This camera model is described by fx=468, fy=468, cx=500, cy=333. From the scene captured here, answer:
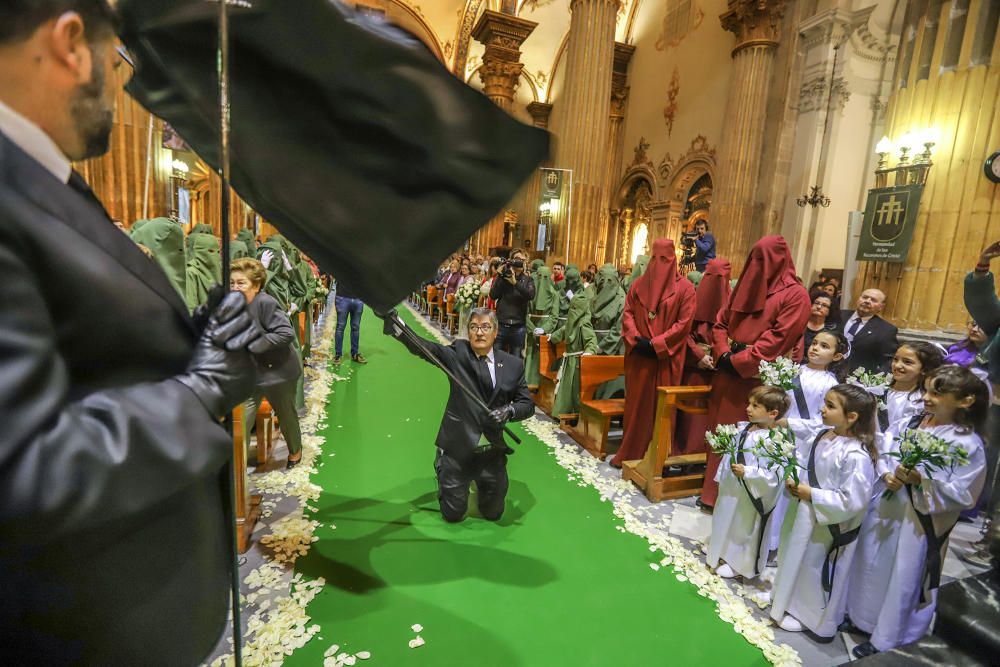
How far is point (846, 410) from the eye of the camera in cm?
255

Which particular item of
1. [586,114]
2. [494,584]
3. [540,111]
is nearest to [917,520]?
[494,584]

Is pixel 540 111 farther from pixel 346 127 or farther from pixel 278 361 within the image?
pixel 346 127

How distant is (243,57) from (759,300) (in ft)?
13.2

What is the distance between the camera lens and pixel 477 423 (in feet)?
11.5

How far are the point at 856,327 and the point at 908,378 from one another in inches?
64.9

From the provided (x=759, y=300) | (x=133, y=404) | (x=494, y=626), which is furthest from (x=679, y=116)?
(x=133, y=404)

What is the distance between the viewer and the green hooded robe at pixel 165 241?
3.66 meters

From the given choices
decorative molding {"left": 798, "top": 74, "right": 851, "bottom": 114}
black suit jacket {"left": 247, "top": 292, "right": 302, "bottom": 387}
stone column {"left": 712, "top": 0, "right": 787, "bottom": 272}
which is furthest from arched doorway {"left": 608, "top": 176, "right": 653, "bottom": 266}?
black suit jacket {"left": 247, "top": 292, "right": 302, "bottom": 387}

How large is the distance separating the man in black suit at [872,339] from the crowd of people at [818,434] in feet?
0.04

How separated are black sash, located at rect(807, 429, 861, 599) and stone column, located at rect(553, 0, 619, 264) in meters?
Result: 9.77

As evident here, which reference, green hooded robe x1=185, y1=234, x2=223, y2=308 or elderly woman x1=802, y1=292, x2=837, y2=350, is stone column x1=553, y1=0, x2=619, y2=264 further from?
green hooded robe x1=185, y1=234, x2=223, y2=308

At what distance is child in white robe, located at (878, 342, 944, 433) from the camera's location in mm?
3385

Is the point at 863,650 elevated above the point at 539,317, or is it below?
below

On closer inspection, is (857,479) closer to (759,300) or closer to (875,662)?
(875,662)
